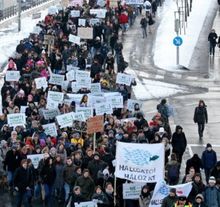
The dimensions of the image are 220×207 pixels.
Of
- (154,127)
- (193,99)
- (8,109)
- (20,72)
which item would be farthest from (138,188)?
(193,99)

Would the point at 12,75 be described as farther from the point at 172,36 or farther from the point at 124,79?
the point at 172,36

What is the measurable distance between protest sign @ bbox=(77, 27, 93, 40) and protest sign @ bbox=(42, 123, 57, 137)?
13090 mm

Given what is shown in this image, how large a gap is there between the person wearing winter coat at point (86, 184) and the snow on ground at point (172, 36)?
19400 mm

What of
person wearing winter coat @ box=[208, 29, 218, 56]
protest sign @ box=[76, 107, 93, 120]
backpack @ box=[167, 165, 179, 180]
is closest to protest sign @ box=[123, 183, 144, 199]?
backpack @ box=[167, 165, 179, 180]

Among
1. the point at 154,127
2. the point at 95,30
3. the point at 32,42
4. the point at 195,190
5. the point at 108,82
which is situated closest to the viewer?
the point at 195,190

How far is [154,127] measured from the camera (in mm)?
25094

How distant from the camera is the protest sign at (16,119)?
25125mm

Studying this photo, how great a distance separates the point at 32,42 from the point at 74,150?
13.4 m

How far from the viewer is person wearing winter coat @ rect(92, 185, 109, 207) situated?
2053cm

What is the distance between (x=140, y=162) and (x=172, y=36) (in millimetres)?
25891

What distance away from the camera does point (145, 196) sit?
2061 cm

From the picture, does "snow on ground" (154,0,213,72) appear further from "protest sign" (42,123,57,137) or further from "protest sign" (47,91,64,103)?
"protest sign" (42,123,57,137)

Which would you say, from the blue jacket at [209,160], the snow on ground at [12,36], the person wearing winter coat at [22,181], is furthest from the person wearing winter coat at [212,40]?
the person wearing winter coat at [22,181]

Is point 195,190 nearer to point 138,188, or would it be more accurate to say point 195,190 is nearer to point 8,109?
point 138,188
